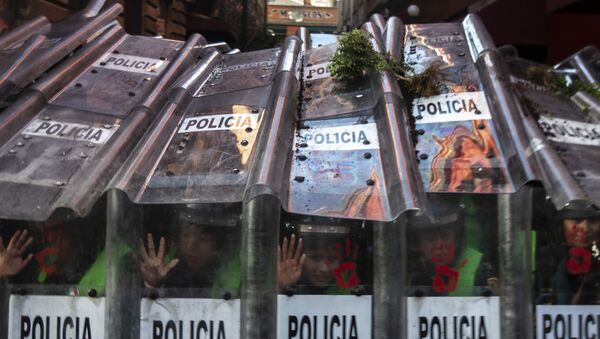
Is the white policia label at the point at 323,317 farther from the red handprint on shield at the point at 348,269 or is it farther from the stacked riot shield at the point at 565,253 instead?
the stacked riot shield at the point at 565,253

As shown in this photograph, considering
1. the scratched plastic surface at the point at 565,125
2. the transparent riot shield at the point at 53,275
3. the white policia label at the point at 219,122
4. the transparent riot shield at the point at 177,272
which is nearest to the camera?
the transparent riot shield at the point at 177,272

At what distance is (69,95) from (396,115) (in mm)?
2615

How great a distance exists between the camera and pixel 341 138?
14.2 ft

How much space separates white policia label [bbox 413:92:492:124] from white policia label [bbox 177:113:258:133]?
1172mm

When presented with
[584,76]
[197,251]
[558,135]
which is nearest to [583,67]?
[584,76]

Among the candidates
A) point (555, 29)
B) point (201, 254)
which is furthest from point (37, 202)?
point (555, 29)

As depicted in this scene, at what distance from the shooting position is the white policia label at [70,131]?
15.0ft

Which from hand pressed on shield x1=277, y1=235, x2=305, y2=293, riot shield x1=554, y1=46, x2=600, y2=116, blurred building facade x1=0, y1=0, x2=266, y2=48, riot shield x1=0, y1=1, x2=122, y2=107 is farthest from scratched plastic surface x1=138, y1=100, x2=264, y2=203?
blurred building facade x1=0, y1=0, x2=266, y2=48

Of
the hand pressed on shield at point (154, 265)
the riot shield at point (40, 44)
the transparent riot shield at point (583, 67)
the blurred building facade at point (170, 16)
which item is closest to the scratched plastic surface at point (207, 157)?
the hand pressed on shield at point (154, 265)

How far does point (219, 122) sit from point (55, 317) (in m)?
1.69

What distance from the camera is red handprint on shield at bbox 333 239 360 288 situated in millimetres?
3752

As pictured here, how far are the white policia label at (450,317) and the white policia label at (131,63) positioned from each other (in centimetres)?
316

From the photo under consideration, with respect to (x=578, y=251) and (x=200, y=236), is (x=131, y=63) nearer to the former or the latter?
(x=200, y=236)

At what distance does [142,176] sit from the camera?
4.11m
